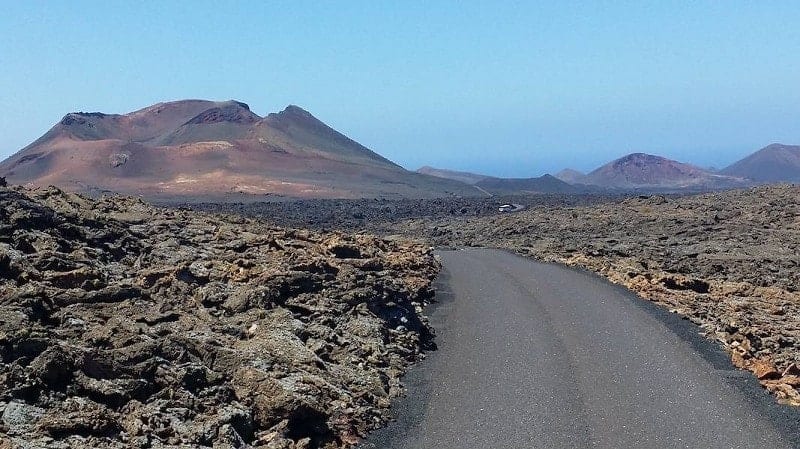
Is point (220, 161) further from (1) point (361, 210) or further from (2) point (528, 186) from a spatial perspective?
(2) point (528, 186)

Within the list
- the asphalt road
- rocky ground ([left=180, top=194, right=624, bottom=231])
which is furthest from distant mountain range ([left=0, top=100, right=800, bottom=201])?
the asphalt road

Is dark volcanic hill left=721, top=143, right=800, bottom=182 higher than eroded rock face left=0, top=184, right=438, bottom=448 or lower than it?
higher

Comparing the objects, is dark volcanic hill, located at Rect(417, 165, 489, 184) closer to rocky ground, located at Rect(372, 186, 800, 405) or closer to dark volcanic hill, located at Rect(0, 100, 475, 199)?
dark volcanic hill, located at Rect(0, 100, 475, 199)

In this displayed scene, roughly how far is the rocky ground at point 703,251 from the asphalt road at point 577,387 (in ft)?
2.38

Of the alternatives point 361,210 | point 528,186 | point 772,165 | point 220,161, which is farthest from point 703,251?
point 772,165

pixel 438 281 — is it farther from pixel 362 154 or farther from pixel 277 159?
pixel 362 154

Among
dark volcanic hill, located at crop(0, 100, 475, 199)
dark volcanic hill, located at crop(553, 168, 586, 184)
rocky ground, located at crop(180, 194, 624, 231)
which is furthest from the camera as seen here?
dark volcanic hill, located at crop(553, 168, 586, 184)

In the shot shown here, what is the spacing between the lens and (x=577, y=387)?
379 inches

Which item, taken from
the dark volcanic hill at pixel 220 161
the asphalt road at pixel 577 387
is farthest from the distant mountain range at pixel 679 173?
the asphalt road at pixel 577 387

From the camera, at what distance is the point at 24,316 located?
25.8ft

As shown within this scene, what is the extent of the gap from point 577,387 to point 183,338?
4.94 meters

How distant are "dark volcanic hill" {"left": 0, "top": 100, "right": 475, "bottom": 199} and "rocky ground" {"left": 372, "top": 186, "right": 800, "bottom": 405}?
28.0 metres

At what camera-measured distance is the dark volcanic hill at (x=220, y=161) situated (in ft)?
228

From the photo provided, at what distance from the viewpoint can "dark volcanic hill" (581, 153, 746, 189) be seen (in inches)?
4248
